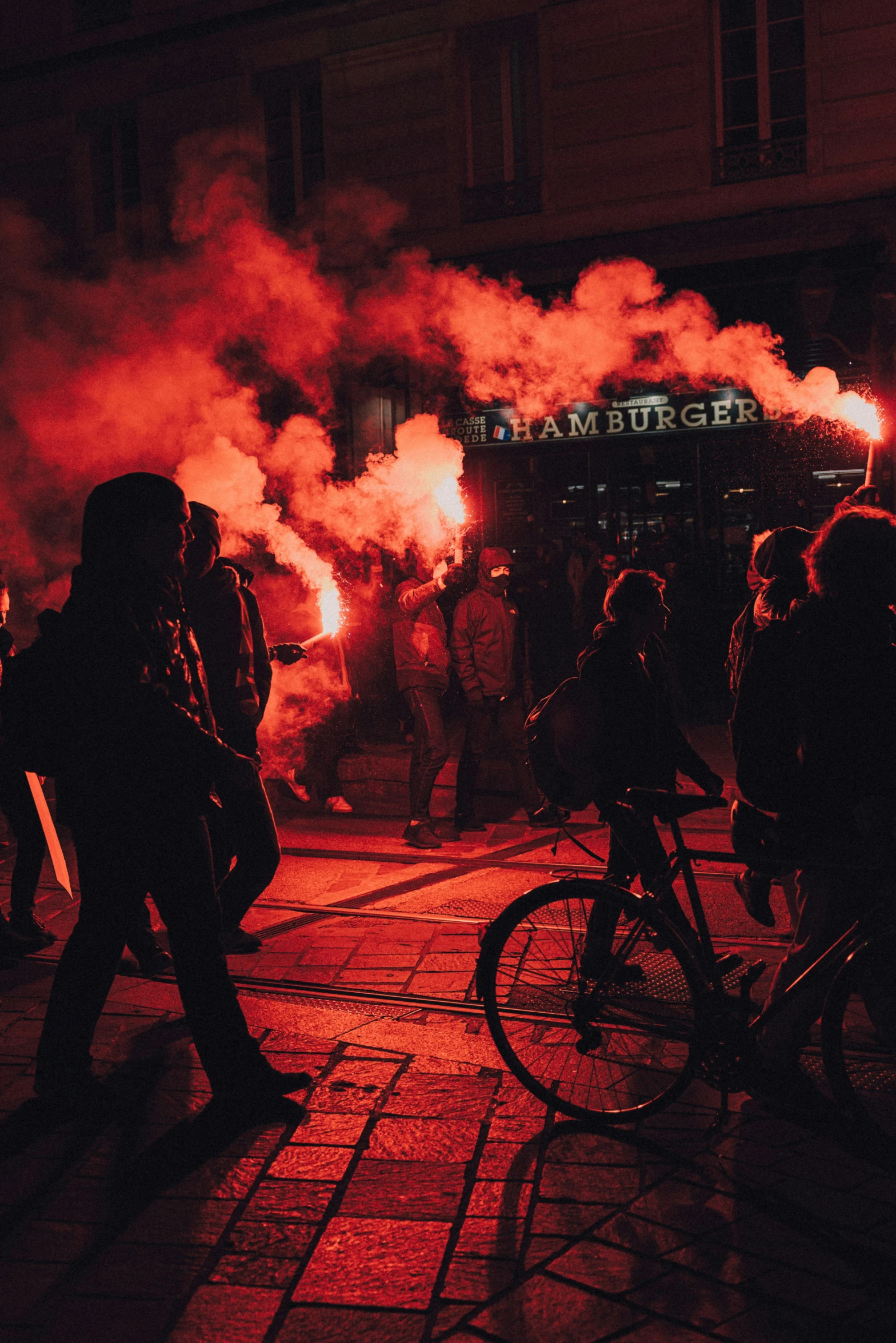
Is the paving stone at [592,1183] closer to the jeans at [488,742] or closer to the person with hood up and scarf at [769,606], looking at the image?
the person with hood up and scarf at [769,606]

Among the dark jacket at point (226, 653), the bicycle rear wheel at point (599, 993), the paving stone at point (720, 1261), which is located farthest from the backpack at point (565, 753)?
the paving stone at point (720, 1261)

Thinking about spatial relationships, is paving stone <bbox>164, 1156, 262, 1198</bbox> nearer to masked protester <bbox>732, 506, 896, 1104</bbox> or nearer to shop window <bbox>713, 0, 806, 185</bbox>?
masked protester <bbox>732, 506, 896, 1104</bbox>

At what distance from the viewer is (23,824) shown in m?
5.57

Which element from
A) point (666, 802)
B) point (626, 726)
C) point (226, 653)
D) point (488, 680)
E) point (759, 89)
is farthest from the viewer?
point (759, 89)

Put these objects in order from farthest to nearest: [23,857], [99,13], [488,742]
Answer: [99,13] → [488,742] → [23,857]

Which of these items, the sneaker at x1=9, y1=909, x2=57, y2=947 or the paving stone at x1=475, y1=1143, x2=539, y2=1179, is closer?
the paving stone at x1=475, y1=1143, x2=539, y2=1179

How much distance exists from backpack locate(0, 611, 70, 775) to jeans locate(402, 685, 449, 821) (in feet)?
13.7

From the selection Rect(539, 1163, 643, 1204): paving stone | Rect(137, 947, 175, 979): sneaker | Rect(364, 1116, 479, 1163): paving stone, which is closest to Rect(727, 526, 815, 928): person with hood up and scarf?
Rect(539, 1163, 643, 1204): paving stone

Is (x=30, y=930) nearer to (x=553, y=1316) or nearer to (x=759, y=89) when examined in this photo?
(x=553, y=1316)

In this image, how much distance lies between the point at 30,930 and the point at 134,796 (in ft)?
7.44

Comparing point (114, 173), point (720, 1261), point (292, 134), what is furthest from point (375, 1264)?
point (114, 173)

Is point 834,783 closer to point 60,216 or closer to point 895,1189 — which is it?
point 895,1189

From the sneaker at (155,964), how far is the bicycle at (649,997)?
178 cm

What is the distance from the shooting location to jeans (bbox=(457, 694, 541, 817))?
7.69m
